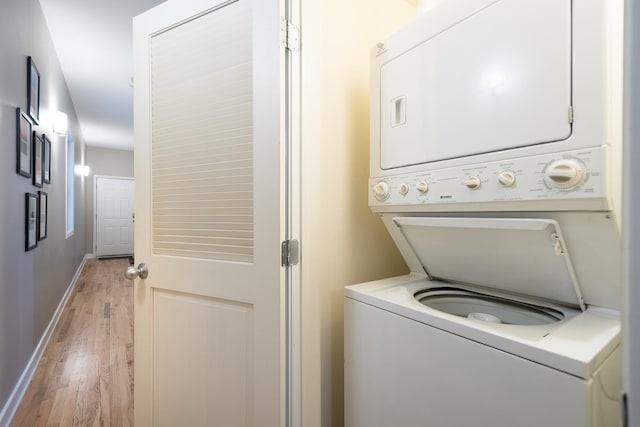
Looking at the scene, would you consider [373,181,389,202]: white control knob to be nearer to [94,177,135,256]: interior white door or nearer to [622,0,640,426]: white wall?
[622,0,640,426]: white wall

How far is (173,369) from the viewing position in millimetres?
1315

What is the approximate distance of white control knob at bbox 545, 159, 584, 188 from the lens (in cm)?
68

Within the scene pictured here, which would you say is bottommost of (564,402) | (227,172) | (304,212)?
(564,402)

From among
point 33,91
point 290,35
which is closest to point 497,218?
point 290,35

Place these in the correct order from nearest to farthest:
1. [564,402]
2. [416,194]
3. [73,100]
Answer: [564,402]
[416,194]
[73,100]

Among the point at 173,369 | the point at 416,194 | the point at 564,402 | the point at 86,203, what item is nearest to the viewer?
the point at 564,402

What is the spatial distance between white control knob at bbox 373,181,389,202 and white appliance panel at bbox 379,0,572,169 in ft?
0.24

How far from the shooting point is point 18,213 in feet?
6.25

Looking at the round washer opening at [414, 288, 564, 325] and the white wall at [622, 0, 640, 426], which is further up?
the white wall at [622, 0, 640, 426]

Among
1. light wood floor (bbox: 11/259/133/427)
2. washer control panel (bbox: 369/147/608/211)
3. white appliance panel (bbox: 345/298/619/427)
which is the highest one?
washer control panel (bbox: 369/147/608/211)

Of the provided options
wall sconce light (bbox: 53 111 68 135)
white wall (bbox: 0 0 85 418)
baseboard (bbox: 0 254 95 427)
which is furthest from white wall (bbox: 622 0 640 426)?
wall sconce light (bbox: 53 111 68 135)

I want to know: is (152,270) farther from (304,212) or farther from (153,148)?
(304,212)

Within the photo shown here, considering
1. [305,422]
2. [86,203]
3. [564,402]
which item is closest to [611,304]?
[564,402]

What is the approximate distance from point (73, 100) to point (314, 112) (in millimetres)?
4911
